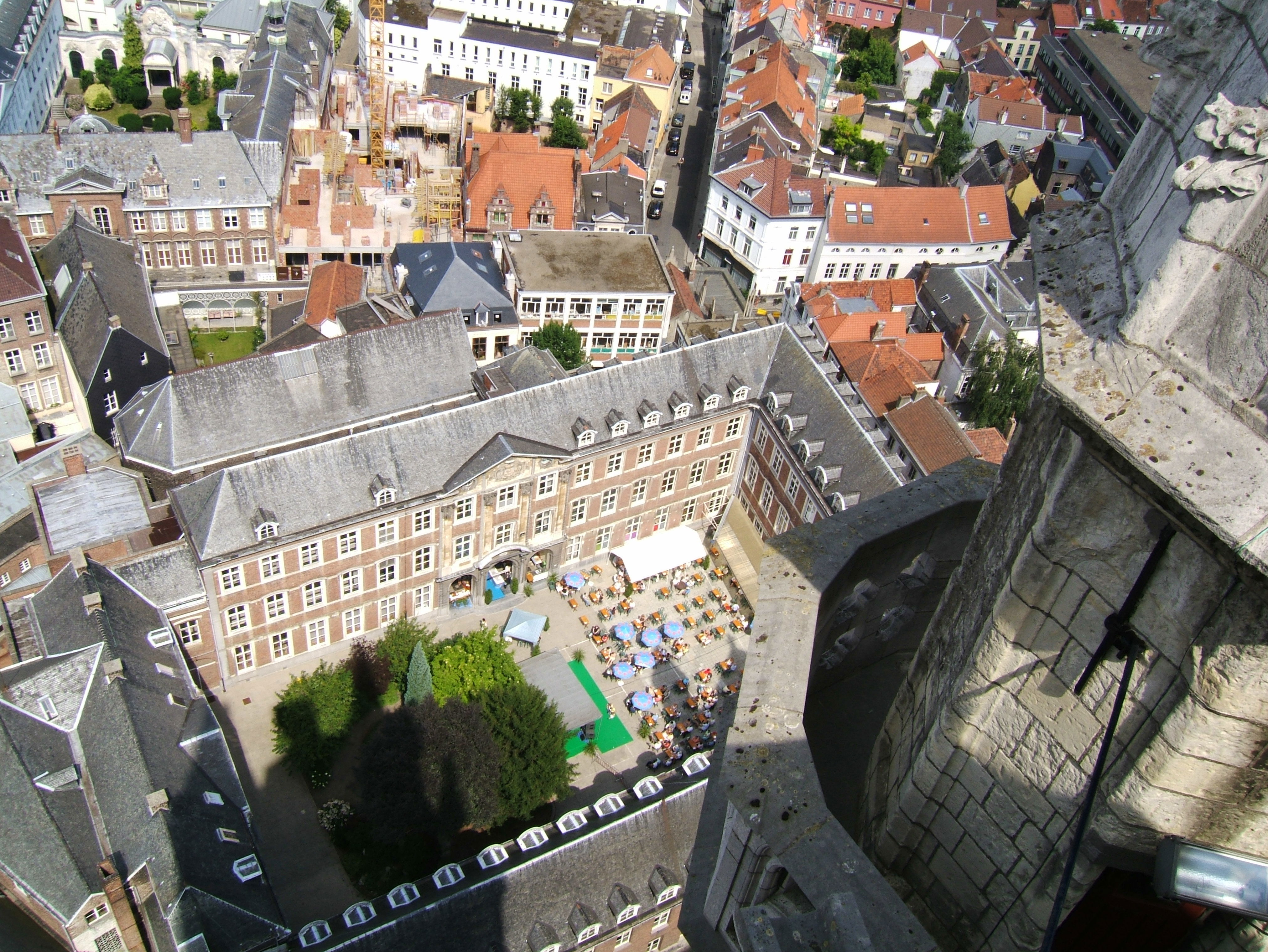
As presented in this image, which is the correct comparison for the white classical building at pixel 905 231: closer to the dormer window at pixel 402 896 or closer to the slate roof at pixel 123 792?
the slate roof at pixel 123 792

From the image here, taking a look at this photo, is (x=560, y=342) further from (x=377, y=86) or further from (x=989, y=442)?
(x=377, y=86)

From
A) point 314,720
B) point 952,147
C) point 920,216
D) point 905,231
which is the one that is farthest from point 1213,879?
point 952,147

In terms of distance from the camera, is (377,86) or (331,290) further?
(377,86)

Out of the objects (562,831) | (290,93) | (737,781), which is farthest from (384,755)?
(290,93)

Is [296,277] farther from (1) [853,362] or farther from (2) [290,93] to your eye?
(1) [853,362]

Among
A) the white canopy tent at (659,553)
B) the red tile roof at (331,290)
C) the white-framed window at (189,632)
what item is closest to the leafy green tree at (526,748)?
the white canopy tent at (659,553)
